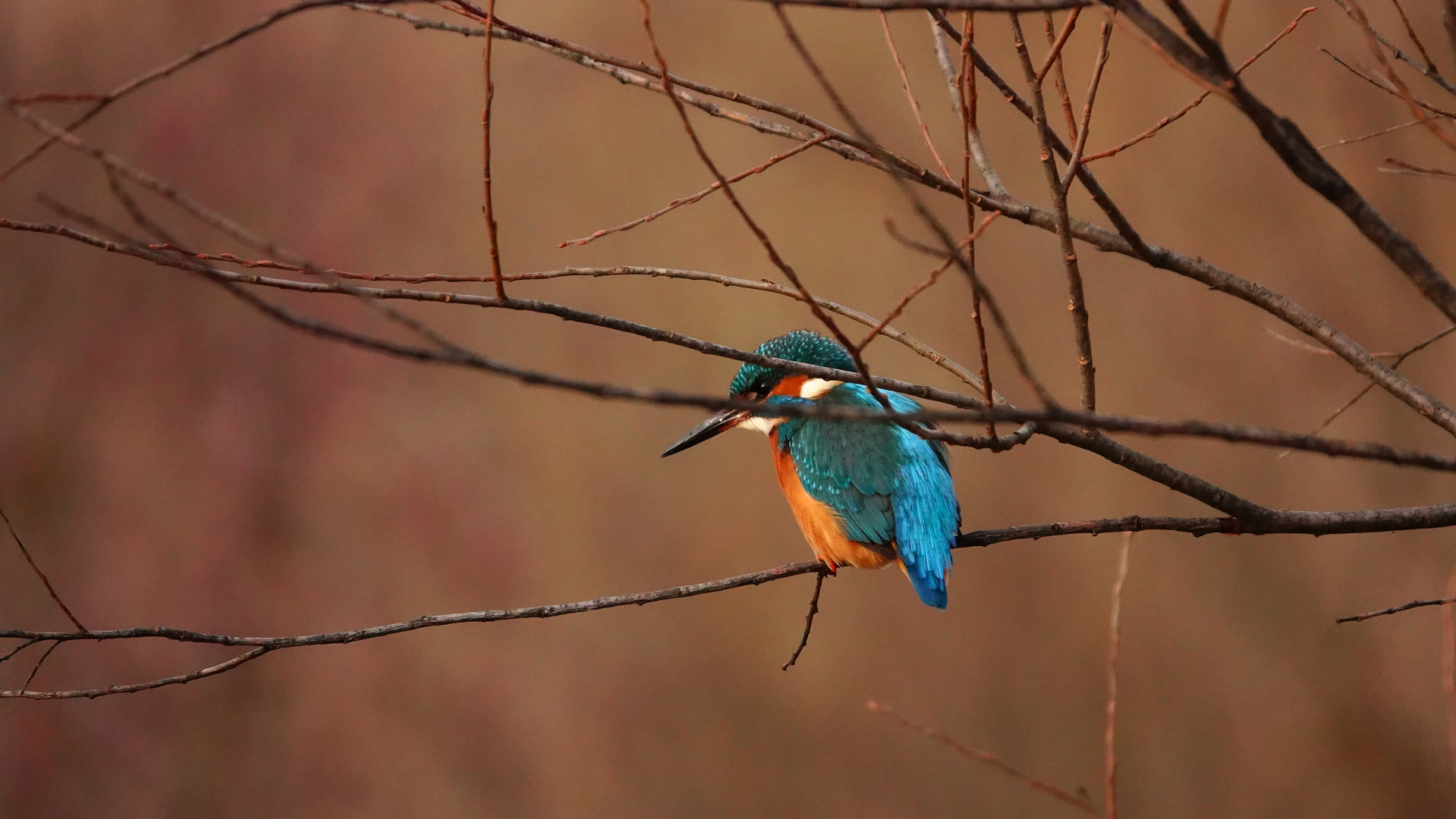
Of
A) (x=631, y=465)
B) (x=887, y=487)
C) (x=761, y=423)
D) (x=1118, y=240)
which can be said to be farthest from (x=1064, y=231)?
(x=631, y=465)

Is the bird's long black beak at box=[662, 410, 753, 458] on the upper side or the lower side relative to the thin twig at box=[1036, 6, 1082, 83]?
upper

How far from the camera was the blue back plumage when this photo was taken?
4.85ft

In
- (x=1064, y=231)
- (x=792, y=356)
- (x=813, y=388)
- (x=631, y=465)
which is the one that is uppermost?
(x=631, y=465)

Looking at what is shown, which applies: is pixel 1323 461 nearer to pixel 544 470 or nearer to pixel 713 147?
pixel 713 147

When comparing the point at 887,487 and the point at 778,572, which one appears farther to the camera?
the point at 887,487

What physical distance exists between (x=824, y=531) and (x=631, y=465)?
0.90 m

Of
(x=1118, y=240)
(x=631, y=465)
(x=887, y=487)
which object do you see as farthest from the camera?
(x=631, y=465)

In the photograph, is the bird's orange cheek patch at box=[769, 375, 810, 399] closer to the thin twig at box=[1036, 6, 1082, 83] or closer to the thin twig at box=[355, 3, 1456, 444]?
the thin twig at box=[355, 3, 1456, 444]

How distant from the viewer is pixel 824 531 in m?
1.59

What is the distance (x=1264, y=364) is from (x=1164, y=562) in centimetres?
51

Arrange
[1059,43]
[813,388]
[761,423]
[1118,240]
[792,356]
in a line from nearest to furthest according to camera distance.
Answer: [1059,43] → [1118,240] → [792,356] → [761,423] → [813,388]

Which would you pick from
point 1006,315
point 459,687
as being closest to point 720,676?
point 459,687

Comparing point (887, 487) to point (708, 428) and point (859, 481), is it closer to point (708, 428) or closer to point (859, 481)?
point (859, 481)

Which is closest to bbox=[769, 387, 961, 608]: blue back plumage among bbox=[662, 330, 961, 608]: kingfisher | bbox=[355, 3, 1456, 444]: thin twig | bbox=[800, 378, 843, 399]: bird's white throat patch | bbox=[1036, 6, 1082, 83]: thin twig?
bbox=[662, 330, 961, 608]: kingfisher
